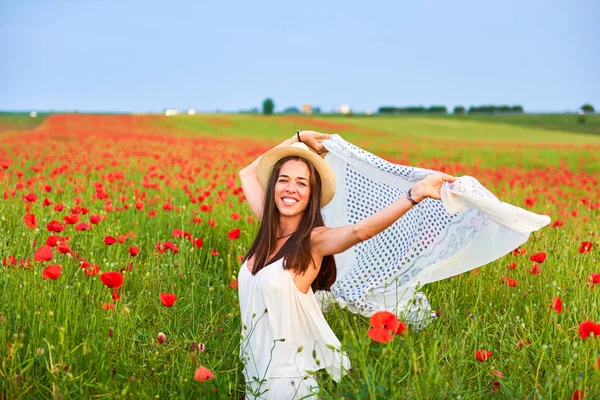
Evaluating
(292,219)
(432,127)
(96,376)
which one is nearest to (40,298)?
(96,376)

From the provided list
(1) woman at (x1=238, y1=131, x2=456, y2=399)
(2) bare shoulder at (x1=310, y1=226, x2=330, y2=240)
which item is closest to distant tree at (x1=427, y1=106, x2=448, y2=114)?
(1) woman at (x1=238, y1=131, x2=456, y2=399)

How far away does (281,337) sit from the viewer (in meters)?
3.13

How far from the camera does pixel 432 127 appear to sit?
42594 mm

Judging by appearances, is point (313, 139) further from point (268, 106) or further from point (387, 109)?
point (387, 109)

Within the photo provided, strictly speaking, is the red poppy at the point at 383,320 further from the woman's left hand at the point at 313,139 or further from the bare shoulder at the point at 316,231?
the woman's left hand at the point at 313,139

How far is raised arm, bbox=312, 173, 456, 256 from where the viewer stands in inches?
115

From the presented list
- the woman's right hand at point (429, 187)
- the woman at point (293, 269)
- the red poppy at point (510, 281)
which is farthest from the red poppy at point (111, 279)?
the red poppy at point (510, 281)

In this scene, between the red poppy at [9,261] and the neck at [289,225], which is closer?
the neck at [289,225]

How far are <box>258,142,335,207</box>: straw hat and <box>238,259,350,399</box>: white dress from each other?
56 cm

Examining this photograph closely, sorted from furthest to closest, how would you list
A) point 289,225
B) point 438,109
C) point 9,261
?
point 438,109, point 9,261, point 289,225

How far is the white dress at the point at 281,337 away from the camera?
10.0 ft

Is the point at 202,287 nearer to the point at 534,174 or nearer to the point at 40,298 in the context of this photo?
the point at 40,298

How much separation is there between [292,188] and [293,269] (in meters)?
0.45

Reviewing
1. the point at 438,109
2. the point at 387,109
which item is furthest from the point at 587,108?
the point at 387,109
